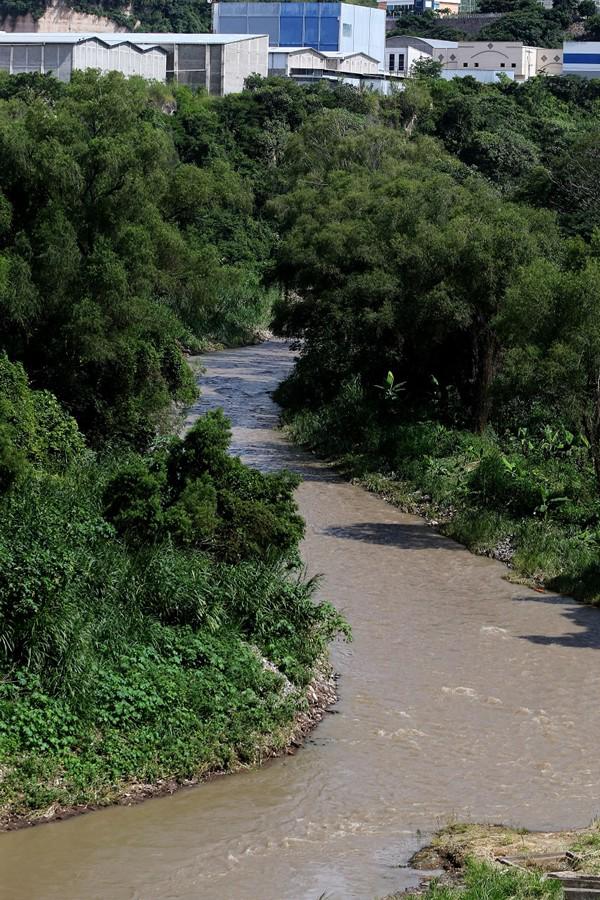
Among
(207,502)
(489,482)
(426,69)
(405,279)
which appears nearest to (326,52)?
(426,69)

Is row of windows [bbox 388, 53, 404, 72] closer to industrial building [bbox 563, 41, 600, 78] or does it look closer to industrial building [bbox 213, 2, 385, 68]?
industrial building [bbox 213, 2, 385, 68]

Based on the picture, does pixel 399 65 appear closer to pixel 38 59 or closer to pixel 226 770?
pixel 38 59

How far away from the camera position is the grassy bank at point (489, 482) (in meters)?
23.3

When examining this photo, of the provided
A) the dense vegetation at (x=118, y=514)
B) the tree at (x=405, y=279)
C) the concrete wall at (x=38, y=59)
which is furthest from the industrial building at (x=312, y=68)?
the dense vegetation at (x=118, y=514)

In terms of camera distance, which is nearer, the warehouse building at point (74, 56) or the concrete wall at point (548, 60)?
the warehouse building at point (74, 56)

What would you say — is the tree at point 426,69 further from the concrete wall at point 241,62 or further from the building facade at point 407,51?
the concrete wall at point 241,62

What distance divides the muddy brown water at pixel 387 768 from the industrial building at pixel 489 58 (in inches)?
3294

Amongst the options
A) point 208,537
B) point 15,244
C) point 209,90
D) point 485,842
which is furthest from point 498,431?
point 209,90

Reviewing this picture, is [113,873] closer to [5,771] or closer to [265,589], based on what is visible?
[5,771]

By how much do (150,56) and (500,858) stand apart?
6826cm

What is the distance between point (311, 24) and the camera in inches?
3669

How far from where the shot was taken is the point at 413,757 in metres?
15.5

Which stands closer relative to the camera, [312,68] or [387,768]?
[387,768]

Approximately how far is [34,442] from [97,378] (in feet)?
17.3
